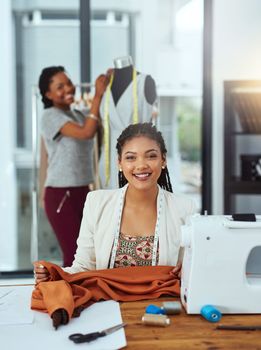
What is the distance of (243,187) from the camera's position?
11.9 ft

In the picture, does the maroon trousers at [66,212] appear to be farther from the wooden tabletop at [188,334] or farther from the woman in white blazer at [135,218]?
the wooden tabletop at [188,334]

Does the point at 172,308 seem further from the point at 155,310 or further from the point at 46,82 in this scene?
the point at 46,82

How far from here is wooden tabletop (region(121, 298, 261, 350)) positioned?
1275 millimetres

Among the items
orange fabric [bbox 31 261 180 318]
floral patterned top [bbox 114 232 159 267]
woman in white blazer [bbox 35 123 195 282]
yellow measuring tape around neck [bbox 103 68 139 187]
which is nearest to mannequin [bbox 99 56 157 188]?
yellow measuring tape around neck [bbox 103 68 139 187]

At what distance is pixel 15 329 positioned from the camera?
1364 millimetres

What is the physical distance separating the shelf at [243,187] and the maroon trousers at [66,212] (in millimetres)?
994

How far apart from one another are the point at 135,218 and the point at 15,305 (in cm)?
58

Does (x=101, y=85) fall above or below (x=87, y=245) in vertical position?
above

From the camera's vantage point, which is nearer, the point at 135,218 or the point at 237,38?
the point at 135,218

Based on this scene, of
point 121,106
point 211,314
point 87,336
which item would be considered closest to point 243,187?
point 121,106

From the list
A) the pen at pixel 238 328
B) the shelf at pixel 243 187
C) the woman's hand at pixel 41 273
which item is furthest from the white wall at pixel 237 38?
the pen at pixel 238 328

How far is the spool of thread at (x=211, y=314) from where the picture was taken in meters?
1.44

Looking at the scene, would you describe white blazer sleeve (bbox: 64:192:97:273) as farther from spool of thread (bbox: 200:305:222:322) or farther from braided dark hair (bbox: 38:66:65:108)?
braided dark hair (bbox: 38:66:65:108)

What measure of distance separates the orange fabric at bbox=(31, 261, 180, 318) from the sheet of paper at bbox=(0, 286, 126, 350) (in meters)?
0.04
